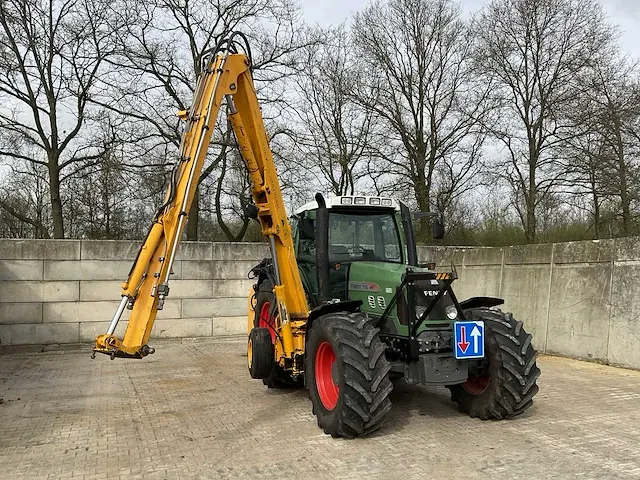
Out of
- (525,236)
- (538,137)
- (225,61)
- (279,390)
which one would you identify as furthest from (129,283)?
(538,137)

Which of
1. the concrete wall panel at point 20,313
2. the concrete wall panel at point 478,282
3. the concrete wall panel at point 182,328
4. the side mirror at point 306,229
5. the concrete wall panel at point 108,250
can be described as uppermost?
the side mirror at point 306,229

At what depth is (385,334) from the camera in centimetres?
532

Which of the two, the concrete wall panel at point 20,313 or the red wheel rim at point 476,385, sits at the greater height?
the concrete wall panel at point 20,313

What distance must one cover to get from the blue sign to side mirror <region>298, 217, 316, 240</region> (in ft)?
6.95

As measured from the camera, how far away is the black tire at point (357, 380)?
4590mm

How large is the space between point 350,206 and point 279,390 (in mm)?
2473

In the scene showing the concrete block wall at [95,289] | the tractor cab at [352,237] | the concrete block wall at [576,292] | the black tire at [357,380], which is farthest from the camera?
the concrete block wall at [95,289]

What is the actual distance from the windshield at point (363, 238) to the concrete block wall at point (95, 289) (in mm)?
5182

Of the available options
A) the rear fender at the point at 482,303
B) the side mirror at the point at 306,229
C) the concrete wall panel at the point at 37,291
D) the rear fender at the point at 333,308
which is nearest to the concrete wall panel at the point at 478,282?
the rear fender at the point at 482,303

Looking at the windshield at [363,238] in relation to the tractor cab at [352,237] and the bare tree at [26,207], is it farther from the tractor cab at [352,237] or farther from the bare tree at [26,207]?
the bare tree at [26,207]

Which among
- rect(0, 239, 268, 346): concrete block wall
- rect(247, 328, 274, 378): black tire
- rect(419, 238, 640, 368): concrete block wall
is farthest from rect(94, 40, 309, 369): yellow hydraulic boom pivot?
rect(419, 238, 640, 368): concrete block wall

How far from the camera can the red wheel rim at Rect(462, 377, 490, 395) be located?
5367mm

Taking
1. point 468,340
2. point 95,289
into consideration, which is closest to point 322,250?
point 468,340

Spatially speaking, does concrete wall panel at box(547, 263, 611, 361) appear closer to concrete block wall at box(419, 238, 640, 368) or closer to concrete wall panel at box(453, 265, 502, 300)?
concrete block wall at box(419, 238, 640, 368)
